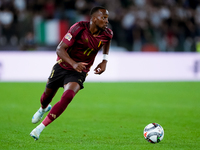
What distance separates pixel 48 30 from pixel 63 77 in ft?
41.3

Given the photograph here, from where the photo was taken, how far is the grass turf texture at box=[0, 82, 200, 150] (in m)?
5.58

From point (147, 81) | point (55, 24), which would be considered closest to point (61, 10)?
point (55, 24)

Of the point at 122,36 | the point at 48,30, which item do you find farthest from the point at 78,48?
the point at 122,36

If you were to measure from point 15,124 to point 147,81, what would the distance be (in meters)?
9.96

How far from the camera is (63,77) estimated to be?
6.13 m

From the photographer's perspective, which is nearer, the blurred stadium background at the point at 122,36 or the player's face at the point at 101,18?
the player's face at the point at 101,18

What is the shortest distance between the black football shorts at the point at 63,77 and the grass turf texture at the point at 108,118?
91cm

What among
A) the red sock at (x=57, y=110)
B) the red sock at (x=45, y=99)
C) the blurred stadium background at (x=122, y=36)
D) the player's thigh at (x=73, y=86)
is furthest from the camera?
the blurred stadium background at (x=122, y=36)

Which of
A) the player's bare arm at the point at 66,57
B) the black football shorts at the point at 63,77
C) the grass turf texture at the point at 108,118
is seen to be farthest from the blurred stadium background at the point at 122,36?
the player's bare arm at the point at 66,57

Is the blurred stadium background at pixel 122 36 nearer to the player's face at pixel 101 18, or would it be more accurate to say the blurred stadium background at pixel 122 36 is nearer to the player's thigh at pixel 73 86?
the player's face at pixel 101 18

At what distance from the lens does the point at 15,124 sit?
717 centimetres

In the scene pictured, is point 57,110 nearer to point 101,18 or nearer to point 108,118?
point 101,18

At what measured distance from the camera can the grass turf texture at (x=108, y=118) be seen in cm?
558

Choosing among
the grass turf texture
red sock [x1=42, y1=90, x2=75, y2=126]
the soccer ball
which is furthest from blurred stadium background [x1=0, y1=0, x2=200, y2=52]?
the soccer ball
